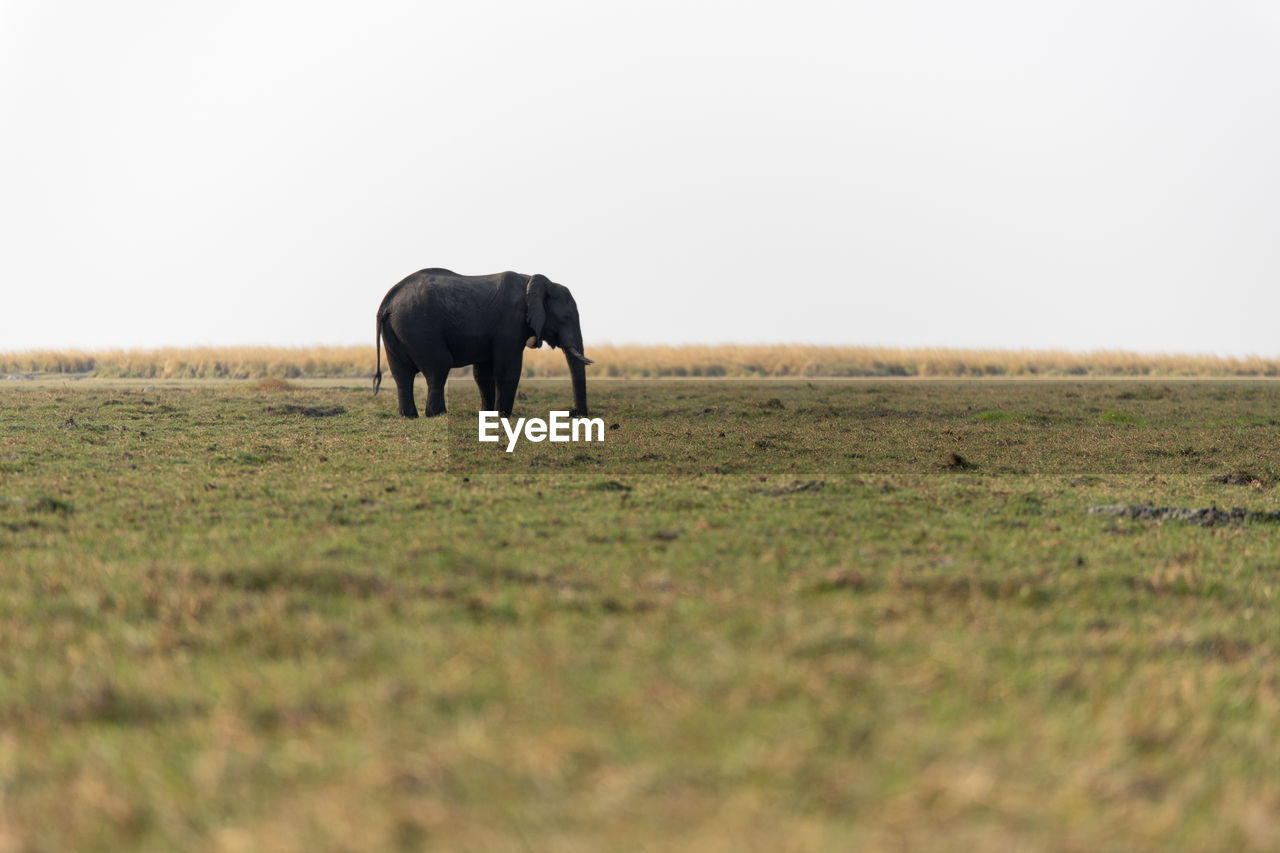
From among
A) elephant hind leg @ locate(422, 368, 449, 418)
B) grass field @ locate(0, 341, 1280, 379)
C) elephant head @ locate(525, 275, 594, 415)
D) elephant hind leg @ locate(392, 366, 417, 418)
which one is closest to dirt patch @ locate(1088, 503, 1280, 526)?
elephant head @ locate(525, 275, 594, 415)

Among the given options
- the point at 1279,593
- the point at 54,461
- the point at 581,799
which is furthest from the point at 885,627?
the point at 54,461

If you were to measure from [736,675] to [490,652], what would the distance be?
1.08m

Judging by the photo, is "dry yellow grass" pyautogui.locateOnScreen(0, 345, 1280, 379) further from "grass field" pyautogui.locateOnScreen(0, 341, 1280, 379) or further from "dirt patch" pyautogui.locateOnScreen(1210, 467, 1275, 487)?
"dirt patch" pyautogui.locateOnScreen(1210, 467, 1275, 487)

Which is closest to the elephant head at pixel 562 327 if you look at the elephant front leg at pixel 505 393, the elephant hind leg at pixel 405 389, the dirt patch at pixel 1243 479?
the elephant front leg at pixel 505 393

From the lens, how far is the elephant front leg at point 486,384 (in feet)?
66.1

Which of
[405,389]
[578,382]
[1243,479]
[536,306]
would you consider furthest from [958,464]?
[405,389]

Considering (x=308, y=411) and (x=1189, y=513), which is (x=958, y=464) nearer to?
(x=1189, y=513)

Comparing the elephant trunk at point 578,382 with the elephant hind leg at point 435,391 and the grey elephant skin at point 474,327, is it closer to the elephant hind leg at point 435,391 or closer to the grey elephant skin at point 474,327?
the grey elephant skin at point 474,327

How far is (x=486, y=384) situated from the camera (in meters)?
20.4

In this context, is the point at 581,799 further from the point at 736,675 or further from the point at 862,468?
the point at 862,468

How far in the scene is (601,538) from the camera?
7.93m

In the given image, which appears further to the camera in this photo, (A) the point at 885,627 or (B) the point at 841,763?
(A) the point at 885,627

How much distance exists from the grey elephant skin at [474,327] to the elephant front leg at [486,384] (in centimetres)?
2

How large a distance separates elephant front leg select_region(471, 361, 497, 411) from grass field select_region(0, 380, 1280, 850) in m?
9.08
